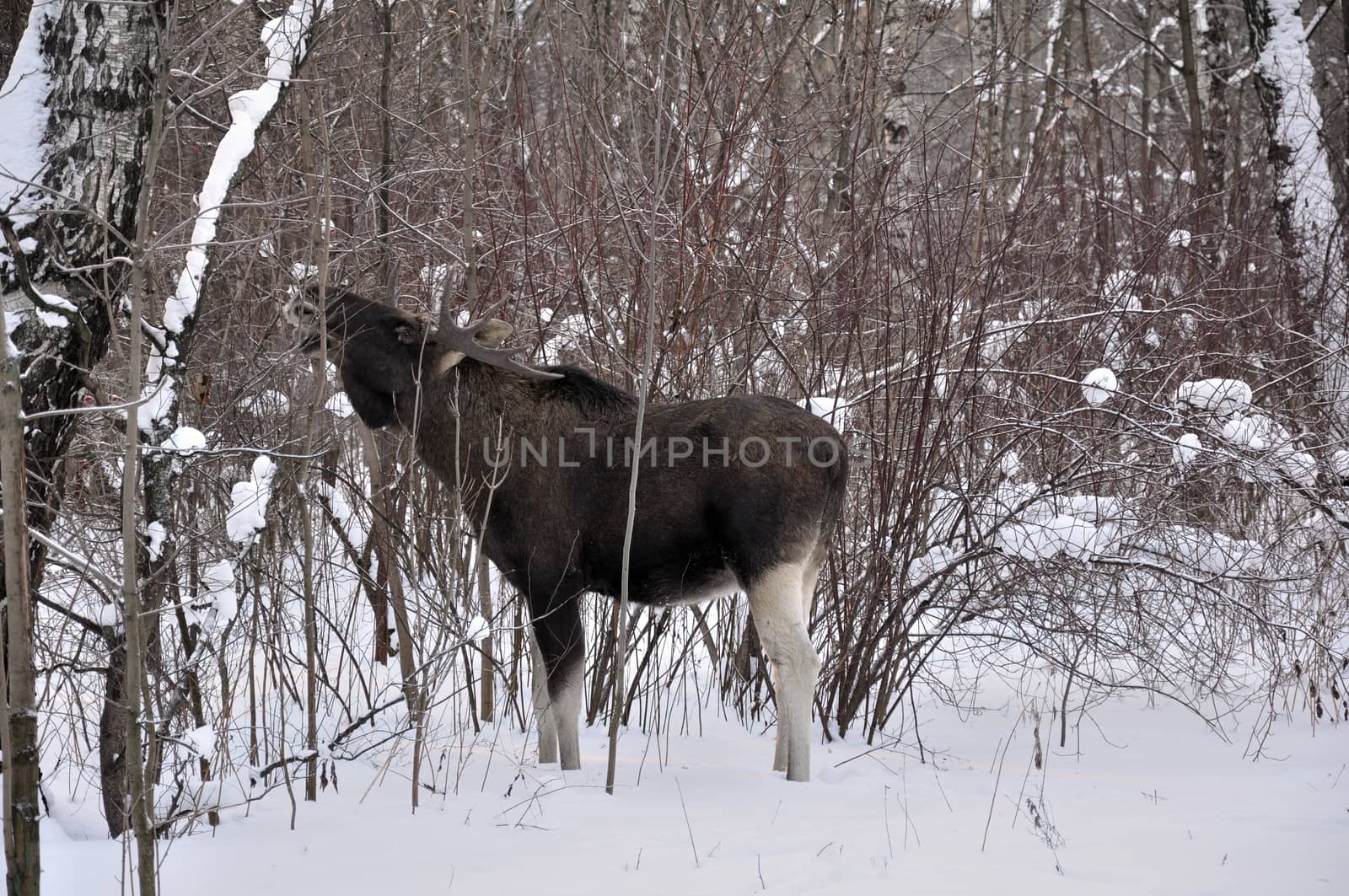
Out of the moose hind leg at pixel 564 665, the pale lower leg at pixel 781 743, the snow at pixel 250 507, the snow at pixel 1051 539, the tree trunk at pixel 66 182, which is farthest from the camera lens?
the snow at pixel 1051 539

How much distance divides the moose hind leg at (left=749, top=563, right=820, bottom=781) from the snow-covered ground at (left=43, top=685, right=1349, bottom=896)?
0.19 metres

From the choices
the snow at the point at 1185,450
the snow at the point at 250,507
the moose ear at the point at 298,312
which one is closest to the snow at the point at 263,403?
the moose ear at the point at 298,312

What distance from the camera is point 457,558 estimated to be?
18.3ft

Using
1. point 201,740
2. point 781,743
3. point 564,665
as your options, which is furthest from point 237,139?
point 781,743

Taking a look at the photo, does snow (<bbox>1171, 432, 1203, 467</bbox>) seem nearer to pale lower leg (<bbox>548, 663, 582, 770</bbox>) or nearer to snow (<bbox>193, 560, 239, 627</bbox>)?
pale lower leg (<bbox>548, 663, 582, 770</bbox>)

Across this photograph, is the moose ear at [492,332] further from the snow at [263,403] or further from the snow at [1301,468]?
the snow at [1301,468]

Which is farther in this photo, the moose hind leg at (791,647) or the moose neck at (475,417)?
the moose neck at (475,417)

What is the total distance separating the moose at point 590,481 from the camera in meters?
5.04

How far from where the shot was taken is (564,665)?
5.26 meters

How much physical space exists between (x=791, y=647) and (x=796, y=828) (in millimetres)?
752

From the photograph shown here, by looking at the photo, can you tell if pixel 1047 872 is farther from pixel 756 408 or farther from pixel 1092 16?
pixel 1092 16

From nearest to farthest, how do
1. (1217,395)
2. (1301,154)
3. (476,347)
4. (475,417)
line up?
(476,347) → (475,417) → (1217,395) → (1301,154)

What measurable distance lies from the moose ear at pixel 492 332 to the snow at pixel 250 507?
4.25 ft

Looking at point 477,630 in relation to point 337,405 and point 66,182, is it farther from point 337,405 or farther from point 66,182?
point 337,405
